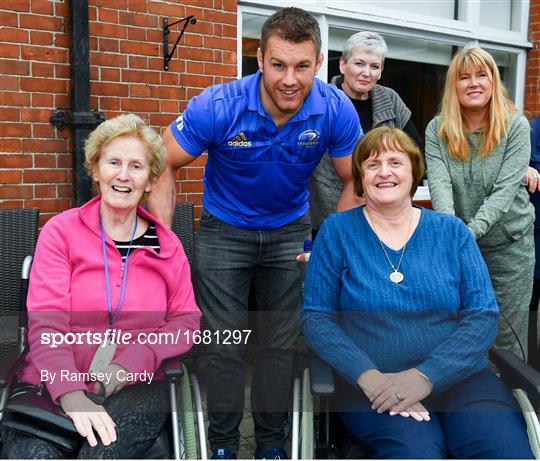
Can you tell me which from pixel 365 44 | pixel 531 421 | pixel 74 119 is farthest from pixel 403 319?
pixel 74 119

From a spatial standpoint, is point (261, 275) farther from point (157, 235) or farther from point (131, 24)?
point (131, 24)

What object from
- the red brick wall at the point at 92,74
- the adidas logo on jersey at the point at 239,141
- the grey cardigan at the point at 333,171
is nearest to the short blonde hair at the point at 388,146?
the adidas logo on jersey at the point at 239,141

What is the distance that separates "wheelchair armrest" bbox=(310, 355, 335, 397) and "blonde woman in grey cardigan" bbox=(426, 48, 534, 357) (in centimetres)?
110

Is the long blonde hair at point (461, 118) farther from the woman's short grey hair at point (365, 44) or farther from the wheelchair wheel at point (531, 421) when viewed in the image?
the wheelchair wheel at point (531, 421)

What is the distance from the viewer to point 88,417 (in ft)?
6.47

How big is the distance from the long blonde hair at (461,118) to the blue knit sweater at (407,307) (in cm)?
83

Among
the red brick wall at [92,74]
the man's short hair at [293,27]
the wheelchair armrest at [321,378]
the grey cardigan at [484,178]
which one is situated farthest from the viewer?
the red brick wall at [92,74]

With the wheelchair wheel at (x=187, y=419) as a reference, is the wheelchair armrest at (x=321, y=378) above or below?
above

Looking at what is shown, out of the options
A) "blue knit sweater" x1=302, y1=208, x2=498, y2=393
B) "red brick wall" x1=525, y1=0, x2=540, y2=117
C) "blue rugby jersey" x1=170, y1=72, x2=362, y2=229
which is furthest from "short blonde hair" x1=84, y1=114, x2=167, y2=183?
"red brick wall" x1=525, y1=0, x2=540, y2=117

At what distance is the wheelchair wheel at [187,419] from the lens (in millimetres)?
2250

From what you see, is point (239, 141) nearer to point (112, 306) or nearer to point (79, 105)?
point (112, 306)

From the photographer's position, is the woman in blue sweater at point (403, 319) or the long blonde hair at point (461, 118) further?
the long blonde hair at point (461, 118)

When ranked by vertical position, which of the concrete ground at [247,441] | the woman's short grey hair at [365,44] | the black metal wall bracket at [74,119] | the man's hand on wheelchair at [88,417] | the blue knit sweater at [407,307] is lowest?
the concrete ground at [247,441]

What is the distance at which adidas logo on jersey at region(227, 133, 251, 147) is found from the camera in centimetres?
265
